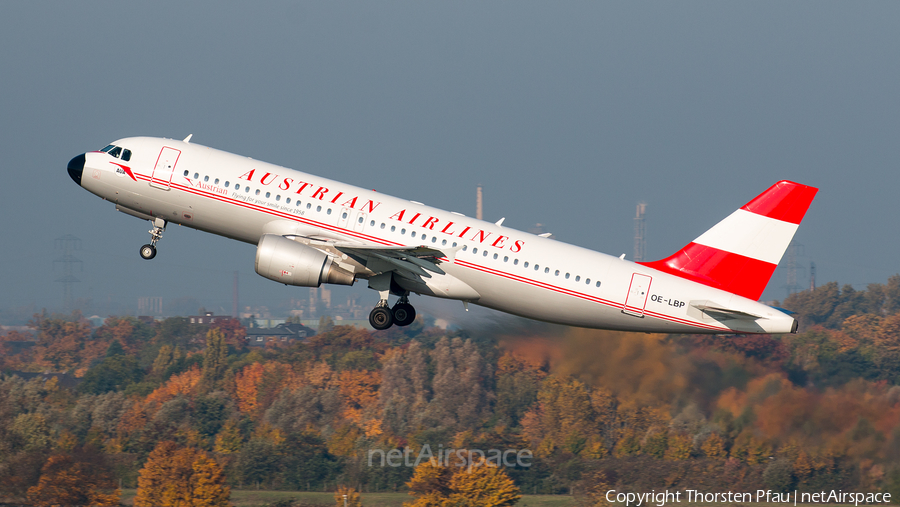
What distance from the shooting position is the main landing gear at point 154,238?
3766 cm

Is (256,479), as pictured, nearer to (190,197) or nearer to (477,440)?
(477,440)

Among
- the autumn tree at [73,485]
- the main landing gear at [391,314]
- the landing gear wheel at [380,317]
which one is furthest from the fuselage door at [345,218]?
the autumn tree at [73,485]

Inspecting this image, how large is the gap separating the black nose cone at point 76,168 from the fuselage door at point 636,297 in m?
23.0

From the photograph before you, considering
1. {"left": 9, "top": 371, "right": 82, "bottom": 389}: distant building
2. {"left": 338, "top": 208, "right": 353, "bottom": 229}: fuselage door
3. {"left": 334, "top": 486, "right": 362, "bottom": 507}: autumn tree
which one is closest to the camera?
{"left": 338, "top": 208, "right": 353, "bottom": 229}: fuselage door

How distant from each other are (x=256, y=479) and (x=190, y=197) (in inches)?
2951

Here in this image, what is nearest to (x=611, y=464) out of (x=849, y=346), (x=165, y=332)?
(x=849, y=346)

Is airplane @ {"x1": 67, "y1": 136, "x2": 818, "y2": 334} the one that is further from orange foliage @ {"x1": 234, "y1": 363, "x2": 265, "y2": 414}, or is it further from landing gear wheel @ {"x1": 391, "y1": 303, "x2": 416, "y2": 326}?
orange foliage @ {"x1": 234, "y1": 363, "x2": 265, "y2": 414}

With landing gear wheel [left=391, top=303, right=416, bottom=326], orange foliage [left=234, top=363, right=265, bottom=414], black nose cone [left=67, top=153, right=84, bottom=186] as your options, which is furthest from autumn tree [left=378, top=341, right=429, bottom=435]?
black nose cone [left=67, top=153, right=84, bottom=186]

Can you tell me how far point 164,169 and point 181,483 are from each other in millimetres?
59436

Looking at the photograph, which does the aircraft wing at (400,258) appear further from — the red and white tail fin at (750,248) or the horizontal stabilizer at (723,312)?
the horizontal stabilizer at (723,312)

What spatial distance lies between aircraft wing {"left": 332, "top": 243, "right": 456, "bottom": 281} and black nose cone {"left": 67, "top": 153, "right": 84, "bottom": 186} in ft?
39.8

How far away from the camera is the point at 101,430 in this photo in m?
122

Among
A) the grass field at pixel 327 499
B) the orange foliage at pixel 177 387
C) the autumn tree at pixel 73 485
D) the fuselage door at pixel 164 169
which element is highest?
the fuselage door at pixel 164 169

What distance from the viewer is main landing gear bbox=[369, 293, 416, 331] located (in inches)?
1446
